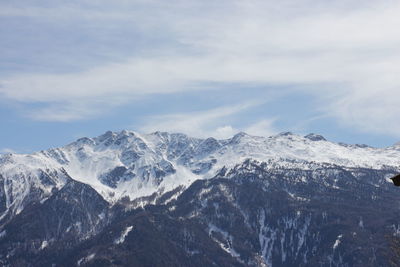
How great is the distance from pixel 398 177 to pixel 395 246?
15.9 m

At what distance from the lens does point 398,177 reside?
57062 mm

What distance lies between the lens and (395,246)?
70.2 m

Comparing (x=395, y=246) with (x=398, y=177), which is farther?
(x=395, y=246)

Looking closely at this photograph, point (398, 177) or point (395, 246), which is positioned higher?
point (398, 177)
